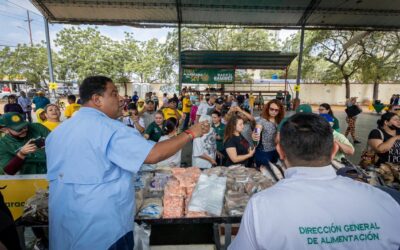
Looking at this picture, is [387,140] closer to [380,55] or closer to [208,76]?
[208,76]

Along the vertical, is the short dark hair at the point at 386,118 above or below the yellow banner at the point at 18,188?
above

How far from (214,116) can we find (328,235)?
158 inches

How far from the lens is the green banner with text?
13.8 meters

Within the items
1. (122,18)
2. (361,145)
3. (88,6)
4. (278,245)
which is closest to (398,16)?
(361,145)

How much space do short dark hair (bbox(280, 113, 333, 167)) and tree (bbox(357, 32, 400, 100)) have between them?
26001 mm

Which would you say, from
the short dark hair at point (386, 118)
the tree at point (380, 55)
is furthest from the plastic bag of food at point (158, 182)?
the tree at point (380, 55)

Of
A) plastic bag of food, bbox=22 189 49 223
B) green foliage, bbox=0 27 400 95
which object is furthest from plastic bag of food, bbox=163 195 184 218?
green foliage, bbox=0 27 400 95

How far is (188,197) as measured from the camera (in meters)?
2.24

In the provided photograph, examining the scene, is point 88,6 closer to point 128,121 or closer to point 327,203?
point 128,121

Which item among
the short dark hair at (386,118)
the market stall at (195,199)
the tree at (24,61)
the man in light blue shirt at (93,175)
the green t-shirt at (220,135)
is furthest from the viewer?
the tree at (24,61)

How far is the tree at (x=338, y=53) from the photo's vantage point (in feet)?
75.6

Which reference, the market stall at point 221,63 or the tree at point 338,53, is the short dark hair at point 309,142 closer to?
the market stall at point 221,63

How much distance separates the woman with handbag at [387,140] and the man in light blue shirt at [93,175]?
3218mm

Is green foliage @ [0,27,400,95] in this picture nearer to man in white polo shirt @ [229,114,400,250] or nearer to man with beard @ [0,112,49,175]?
man with beard @ [0,112,49,175]
